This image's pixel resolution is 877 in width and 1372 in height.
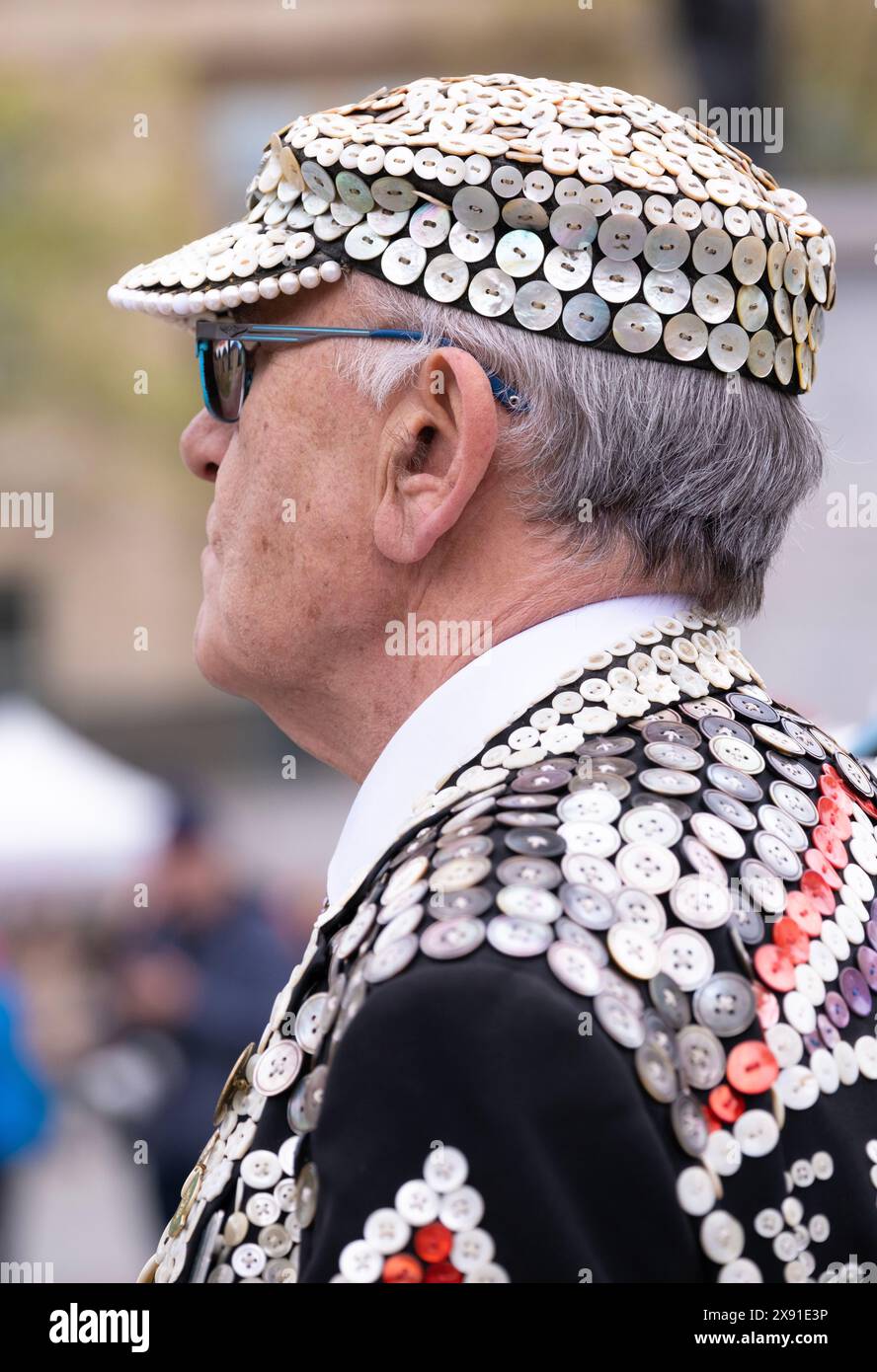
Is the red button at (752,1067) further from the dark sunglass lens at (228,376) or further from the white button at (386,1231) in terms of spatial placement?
the dark sunglass lens at (228,376)

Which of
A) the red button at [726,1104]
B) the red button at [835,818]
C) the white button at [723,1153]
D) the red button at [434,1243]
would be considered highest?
the red button at [835,818]

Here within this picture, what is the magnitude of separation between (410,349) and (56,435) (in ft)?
52.9

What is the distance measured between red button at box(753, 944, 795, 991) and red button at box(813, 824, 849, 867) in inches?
8.0

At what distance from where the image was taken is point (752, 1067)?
5.32 feet

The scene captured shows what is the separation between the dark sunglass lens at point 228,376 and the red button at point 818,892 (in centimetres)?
109

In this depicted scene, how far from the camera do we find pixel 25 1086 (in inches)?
261

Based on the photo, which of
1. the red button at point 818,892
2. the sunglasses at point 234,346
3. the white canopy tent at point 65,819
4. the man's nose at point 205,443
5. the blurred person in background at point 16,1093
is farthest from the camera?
the white canopy tent at point 65,819

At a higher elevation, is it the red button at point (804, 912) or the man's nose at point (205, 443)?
the man's nose at point (205, 443)

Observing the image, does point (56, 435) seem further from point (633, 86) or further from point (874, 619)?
point (874, 619)

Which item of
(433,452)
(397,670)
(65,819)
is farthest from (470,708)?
(65,819)

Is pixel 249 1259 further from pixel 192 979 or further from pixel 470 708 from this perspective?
pixel 192 979

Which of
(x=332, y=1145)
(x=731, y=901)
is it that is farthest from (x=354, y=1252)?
(x=731, y=901)

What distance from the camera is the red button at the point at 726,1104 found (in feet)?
5.20

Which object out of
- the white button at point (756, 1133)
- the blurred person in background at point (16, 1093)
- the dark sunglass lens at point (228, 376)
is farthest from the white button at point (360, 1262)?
the blurred person in background at point (16, 1093)
